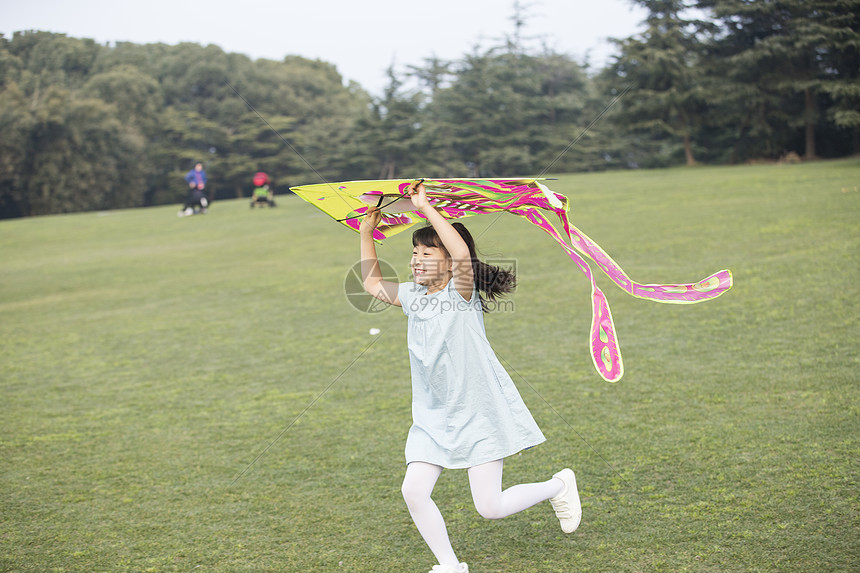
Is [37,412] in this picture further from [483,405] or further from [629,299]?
[629,299]

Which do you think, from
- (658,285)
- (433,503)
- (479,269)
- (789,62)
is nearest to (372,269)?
(479,269)

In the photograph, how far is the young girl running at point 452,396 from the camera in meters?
2.93

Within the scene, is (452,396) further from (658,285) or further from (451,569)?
(658,285)

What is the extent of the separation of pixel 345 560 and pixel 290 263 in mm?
11350

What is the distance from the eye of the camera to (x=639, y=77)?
32.7m

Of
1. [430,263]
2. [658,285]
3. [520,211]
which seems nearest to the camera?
[658,285]

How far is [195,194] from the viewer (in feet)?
81.1

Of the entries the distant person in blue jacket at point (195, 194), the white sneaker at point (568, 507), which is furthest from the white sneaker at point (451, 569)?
the distant person in blue jacket at point (195, 194)

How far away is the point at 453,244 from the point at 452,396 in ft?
2.08

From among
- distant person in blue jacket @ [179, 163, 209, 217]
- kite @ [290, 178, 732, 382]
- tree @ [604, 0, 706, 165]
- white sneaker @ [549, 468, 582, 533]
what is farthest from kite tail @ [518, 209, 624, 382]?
tree @ [604, 0, 706, 165]

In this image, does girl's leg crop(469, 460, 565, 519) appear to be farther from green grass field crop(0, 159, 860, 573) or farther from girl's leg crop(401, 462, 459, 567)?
green grass field crop(0, 159, 860, 573)

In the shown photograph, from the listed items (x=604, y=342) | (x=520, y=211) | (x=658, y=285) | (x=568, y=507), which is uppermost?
(x=520, y=211)

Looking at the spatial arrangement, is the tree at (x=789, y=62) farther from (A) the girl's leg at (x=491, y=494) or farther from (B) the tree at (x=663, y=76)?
(A) the girl's leg at (x=491, y=494)

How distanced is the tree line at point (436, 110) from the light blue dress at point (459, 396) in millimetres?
24019
